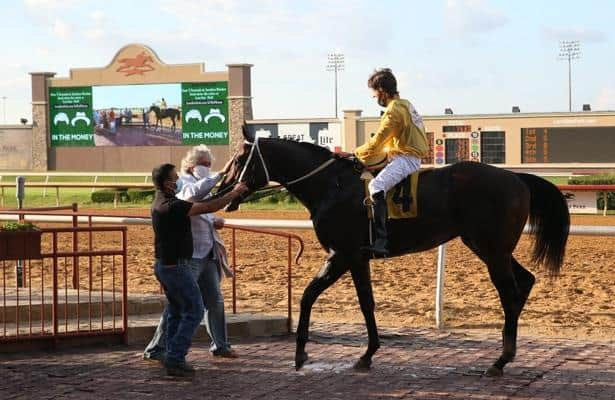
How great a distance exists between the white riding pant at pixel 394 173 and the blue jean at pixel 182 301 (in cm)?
154

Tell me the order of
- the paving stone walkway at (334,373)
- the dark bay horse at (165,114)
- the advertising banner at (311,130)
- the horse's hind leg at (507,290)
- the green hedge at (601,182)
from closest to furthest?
the paving stone walkway at (334,373) < the horse's hind leg at (507,290) < the green hedge at (601,182) < the advertising banner at (311,130) < the dark bay horse at (165,114)

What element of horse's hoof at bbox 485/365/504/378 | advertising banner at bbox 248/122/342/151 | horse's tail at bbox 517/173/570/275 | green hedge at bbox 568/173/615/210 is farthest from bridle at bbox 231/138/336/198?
advertising banner at bbox 248/122/342/151

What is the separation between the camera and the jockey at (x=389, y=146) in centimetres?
716

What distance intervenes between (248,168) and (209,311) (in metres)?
1.23

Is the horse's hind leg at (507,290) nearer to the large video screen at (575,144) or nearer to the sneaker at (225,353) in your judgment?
the sneaker at (225,353)

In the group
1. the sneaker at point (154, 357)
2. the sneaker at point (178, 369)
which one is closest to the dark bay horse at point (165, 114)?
the sneaker at point (154, 357)

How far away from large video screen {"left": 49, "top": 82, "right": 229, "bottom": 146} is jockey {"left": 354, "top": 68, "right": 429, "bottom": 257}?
143ft

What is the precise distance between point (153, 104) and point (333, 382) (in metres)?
47.1

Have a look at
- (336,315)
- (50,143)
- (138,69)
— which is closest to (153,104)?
(138,69)

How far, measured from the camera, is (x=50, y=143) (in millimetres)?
55000

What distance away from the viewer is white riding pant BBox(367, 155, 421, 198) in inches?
281

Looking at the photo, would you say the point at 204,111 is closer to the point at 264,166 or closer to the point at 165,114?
the point at 165,114

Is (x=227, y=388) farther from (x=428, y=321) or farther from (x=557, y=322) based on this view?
(x=557, y=322)

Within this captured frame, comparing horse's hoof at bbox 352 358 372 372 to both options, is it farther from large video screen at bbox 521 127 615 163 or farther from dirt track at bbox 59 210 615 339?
large video screen at bbox 521 127 615 163
